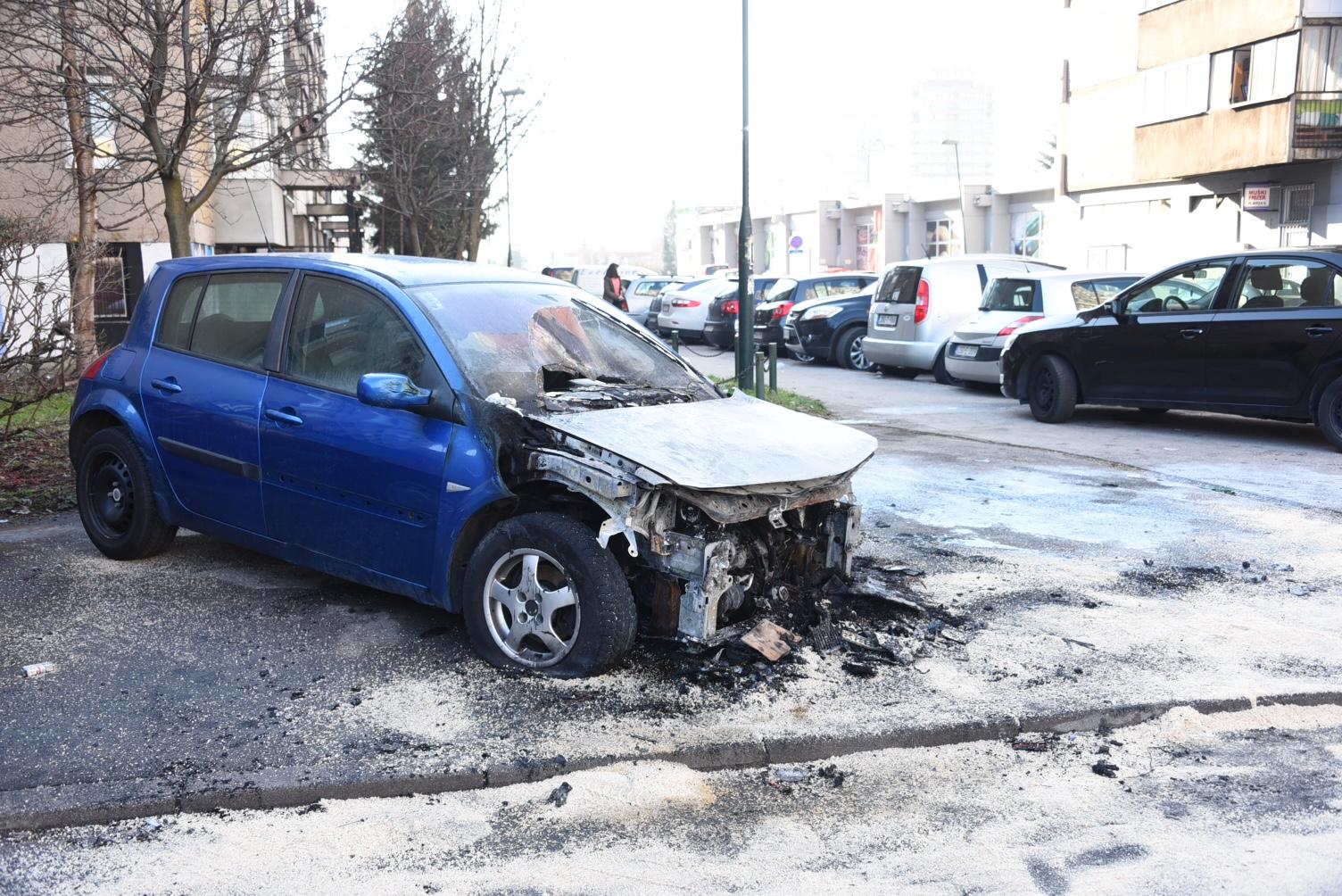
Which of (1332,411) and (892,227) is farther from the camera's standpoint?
(892,227)

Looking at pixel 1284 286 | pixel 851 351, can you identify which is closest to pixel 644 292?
pixel 851 351

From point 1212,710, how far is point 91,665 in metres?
4.47

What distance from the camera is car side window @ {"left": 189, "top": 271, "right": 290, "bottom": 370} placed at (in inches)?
230

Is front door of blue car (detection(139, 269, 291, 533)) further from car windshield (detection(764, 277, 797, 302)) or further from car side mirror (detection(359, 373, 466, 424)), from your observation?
car windshield (detection(764, 277, 797, 302))

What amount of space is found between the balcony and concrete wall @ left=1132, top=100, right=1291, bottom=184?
5.9 inches

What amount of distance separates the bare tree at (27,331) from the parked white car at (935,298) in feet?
36.6

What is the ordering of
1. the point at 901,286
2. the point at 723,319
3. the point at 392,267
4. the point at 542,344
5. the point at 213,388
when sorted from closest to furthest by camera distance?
the point at 542,344
the point at 392,267
the point at 213,388
the point at 901,286
the point at 723,319

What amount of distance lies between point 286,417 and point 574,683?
1891mm

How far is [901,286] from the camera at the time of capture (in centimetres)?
1784

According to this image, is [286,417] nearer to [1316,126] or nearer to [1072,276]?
[1072,276]

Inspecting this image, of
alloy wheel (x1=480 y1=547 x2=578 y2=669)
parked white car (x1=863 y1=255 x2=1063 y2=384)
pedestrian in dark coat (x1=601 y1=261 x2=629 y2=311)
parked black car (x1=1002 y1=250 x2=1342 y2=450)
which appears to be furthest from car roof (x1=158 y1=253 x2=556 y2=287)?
pedestrian in dark coat (x1=601 y1=261 x2=629 y2=311)

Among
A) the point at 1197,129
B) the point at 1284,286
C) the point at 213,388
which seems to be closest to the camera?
the point at 213,388

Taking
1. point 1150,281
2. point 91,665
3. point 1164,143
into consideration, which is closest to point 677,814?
point 91,665

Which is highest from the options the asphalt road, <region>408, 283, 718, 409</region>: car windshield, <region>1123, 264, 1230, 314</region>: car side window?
<region>1123, 264, 1230, 314</region>: car side window
